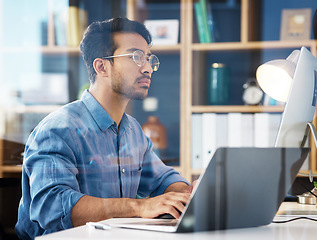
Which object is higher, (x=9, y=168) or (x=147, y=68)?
(x=147, y=68)

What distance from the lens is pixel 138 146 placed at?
222cm

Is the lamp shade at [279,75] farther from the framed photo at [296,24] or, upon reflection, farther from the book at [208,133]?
the framed photo at [296,24]

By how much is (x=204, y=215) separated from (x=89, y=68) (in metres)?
1.74

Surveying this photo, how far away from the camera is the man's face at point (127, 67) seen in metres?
2.35

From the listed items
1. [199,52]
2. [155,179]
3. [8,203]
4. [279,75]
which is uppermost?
[199,52]

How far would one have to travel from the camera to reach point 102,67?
237 centimetres

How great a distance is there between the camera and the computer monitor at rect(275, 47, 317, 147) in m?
1.15

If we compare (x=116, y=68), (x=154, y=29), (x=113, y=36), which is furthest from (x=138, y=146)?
(x=154, y=29)

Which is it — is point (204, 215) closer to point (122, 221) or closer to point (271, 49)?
point (122, 221)

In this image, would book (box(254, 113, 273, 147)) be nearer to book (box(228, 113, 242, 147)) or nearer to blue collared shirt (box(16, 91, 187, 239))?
book (box(228, 113, 242, 147))

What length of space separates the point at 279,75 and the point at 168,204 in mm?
697

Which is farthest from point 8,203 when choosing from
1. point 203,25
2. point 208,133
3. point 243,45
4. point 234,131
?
point 243,45

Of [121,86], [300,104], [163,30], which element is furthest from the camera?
[163,30]

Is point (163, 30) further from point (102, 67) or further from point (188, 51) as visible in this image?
point (102, 67)
